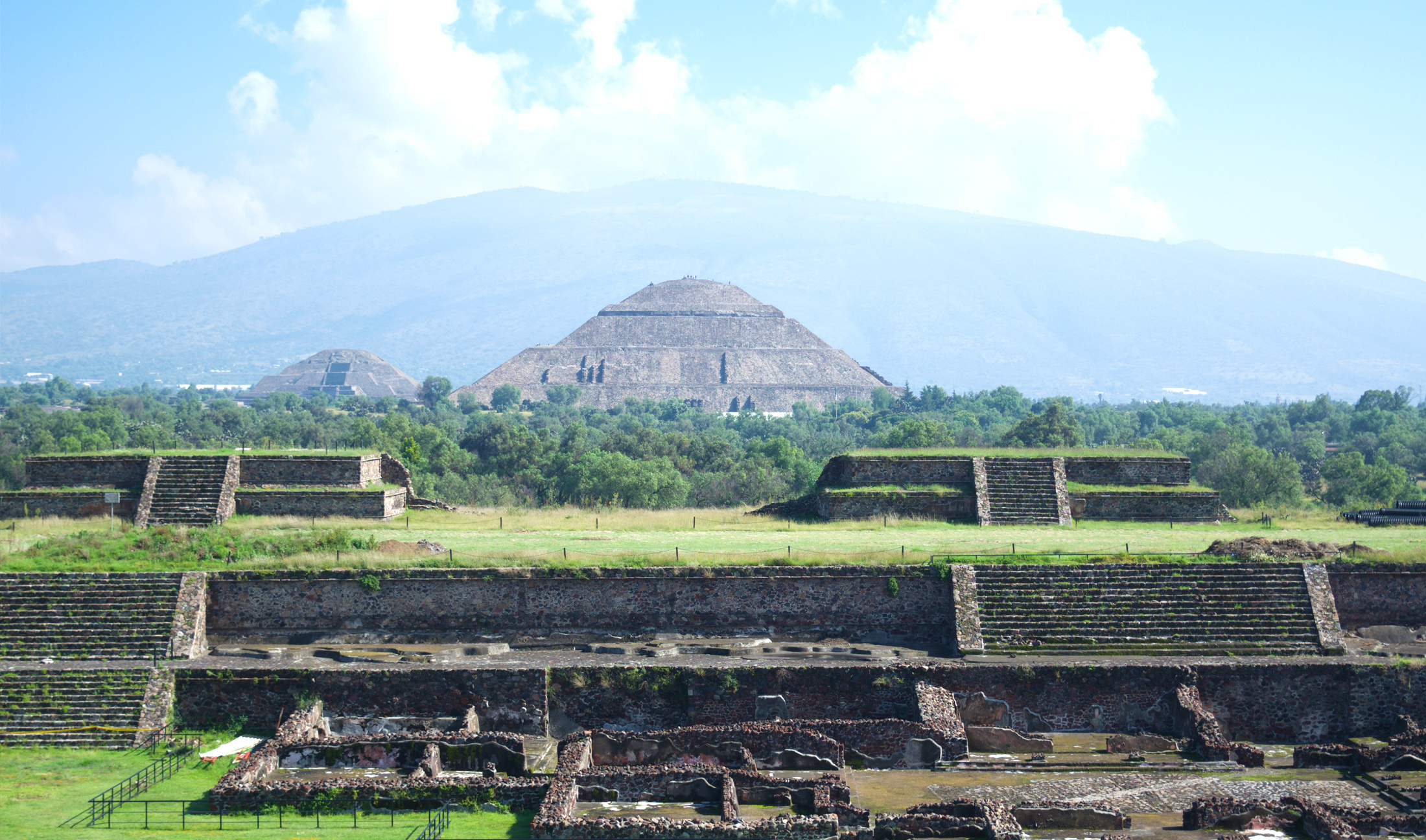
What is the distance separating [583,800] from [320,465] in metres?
17.0

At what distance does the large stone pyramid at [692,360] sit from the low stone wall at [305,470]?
91.4 meters

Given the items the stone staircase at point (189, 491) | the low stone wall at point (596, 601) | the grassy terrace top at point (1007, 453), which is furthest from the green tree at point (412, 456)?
the low stone wall at point (596, 601)

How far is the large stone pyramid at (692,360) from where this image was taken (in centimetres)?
13012

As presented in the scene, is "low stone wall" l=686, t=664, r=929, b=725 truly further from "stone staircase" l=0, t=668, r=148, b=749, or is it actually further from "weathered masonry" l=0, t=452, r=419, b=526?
"weathered masonry" l=0, t=452, r=419, b=526

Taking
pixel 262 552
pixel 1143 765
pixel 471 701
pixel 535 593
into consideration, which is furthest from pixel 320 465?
pixel 1143 765

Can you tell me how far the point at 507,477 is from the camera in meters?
48.9

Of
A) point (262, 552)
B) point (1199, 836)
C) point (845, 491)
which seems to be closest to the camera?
point (1199, 836)

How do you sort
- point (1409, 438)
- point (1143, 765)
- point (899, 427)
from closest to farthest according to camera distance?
point (1143, 765) < point (899, 427) < point (1409, 438)

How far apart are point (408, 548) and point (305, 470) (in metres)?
7.76

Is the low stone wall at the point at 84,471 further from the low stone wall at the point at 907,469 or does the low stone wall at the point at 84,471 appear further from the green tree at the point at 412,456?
the green tree at the point at 412,456

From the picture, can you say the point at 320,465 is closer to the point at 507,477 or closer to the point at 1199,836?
the point at 507,477

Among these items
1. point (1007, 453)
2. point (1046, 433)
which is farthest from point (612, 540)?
point (1046, 433)

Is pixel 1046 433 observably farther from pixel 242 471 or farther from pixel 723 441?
pixel 242 471

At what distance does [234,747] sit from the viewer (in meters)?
18.2
